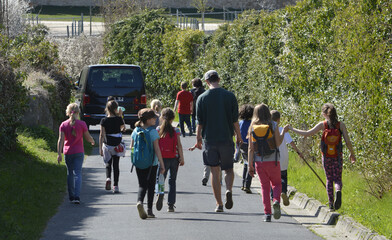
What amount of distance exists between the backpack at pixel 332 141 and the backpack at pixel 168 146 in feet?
6.73

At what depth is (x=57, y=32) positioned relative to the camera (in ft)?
168

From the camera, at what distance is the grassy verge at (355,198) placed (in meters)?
8.69

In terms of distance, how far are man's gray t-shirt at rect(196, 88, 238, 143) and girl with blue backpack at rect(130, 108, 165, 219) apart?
70cm

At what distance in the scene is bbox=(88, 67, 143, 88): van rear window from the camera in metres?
20.5

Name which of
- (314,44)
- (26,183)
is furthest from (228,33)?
(26,183)

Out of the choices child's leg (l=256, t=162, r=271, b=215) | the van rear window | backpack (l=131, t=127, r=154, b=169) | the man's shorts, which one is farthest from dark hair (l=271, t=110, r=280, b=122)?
the van rear window

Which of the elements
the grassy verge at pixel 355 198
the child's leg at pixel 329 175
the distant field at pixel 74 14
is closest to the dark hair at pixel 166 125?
the child's leg at pixel 329 175

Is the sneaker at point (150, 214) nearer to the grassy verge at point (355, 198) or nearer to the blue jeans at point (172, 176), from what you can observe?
the blue jeans at point (172, 176)

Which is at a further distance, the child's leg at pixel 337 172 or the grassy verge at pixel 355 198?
the child's leg at pixel 337 172

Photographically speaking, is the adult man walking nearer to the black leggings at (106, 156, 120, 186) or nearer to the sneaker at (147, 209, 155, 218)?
the sneaker at (147, 209, 155, 218)

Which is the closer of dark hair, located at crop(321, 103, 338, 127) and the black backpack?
the black backpack

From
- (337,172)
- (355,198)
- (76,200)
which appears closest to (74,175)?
(76,200)

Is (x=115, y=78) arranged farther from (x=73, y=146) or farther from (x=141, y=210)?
(x=141, y=210)

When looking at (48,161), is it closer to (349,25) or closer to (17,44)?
(349,25)
